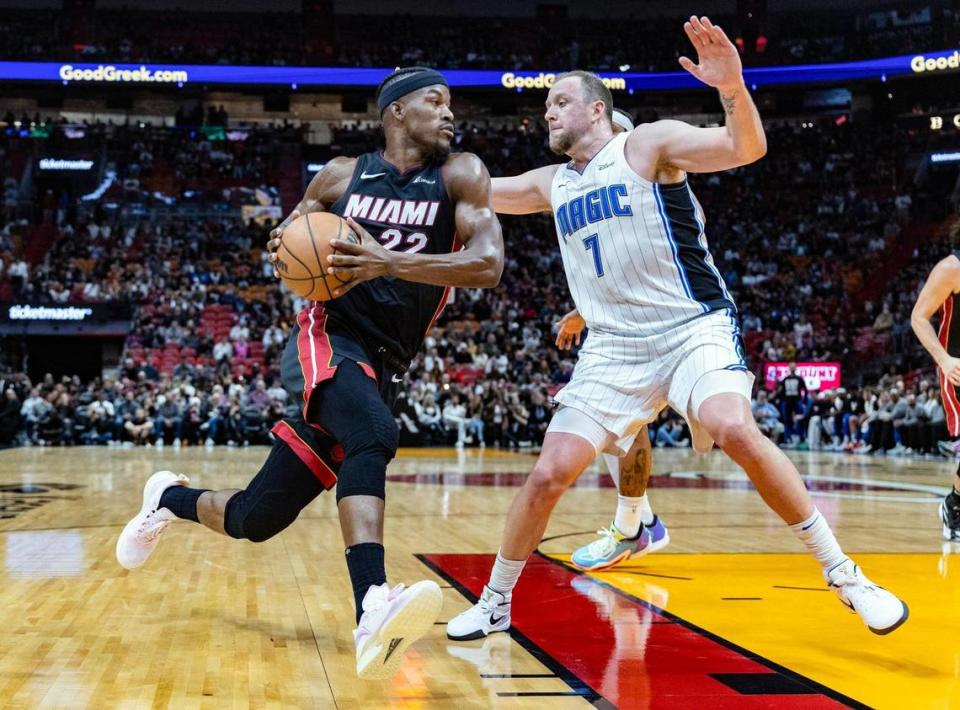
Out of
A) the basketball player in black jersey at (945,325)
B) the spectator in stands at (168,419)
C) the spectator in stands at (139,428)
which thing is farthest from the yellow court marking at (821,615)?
the spectator in stands at (139,428)

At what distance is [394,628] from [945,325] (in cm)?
481

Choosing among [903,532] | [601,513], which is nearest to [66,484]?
[601,513]

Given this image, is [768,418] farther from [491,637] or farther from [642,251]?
[491,637]

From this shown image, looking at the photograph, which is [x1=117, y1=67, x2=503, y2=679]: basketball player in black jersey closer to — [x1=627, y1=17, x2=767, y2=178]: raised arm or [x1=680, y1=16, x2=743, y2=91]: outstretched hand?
[x1=627, y1=17, x2=767, y2=178]: raised arm

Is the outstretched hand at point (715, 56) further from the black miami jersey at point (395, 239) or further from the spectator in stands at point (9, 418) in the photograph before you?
the spectator in stands at point (9, 418)

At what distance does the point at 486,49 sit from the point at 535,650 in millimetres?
34655

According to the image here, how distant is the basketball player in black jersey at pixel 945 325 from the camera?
20.2 feet

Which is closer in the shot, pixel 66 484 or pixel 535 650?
pixel 535 650

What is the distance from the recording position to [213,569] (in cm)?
571

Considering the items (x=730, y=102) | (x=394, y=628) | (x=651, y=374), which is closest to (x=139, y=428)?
(x=651, y=374)

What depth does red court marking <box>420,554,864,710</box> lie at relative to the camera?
3.19 meters

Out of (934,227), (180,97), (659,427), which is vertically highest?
(180,97)

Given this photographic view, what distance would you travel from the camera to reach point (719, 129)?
3.93 metres

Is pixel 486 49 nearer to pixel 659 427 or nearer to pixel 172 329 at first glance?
pixel 172 329
